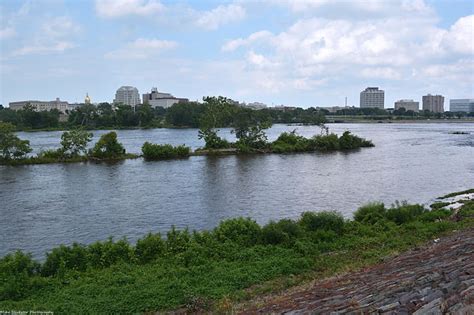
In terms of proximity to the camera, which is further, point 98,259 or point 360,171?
point 360,171

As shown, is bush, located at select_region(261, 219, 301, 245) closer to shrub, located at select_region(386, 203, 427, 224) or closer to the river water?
shrub, located at select_region(386, 203, 427, 224)

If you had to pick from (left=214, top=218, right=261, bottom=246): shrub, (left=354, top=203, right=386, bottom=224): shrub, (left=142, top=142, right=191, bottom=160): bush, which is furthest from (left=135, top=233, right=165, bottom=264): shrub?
(left=142, top=142, right=191, bottom=160): bush

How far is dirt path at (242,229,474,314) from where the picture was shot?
636cm

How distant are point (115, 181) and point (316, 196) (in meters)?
19.3

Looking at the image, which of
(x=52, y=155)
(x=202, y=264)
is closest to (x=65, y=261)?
(x=202, y=264)

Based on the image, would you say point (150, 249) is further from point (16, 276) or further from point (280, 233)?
point (280, 233)

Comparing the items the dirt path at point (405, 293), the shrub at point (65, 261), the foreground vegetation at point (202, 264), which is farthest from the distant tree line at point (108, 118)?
the dirt path at point (405, 293)

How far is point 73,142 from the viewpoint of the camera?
57.8 metres

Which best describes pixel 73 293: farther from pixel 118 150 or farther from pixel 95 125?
pixel 95 125

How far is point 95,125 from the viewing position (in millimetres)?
127500

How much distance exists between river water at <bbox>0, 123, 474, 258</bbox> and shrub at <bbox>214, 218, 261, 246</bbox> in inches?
240

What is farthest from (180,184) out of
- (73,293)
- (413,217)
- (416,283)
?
(416,283)

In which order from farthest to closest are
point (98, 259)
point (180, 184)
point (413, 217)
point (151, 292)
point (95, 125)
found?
1. point (95, 125)
2. point (180, 184)
3. point (413, 217)
4. point (98, 259)
5. point (151, 292)

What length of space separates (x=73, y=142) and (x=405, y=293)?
56398 millimetres
